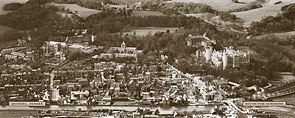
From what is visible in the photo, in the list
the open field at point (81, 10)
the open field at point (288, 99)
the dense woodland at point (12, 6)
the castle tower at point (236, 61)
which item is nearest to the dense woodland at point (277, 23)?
the castle tower at point (236, 61)

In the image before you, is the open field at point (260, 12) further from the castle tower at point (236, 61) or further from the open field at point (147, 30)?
the open field at point (147, 30)

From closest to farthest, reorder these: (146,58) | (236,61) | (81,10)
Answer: (236,61) < (146,58) < (81,10)

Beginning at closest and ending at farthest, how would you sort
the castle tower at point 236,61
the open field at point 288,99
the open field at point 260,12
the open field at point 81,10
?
the open field at point 288,99
the castle tower at point 236,61
the open field at point 260,12
the open field at point 81,10

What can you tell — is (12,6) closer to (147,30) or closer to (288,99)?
(147,30)

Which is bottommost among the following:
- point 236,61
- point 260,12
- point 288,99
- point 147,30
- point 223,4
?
point 288,99

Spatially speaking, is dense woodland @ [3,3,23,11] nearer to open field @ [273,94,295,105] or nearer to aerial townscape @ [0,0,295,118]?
aerial townscape @ [0,0,295,118]

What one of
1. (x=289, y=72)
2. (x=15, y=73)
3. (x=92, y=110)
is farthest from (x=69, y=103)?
(x=289, y=72)

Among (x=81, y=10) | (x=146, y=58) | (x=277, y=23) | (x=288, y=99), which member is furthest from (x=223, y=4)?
(x=81, y=10)
